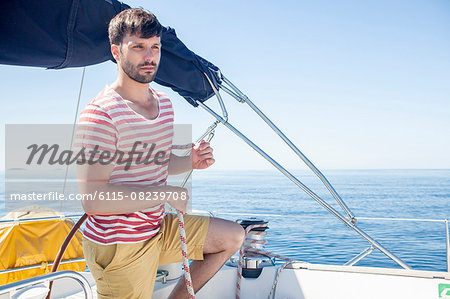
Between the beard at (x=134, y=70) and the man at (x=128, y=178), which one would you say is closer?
the man at (x=128, y=178)

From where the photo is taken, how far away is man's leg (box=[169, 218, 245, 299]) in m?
1.55

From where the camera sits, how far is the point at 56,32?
1.55 metres

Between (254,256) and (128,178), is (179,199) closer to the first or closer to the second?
(128,178)

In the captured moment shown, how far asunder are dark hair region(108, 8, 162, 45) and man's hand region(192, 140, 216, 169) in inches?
18.3

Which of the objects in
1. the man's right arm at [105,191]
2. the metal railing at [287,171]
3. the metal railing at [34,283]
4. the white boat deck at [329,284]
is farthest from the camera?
the metal railing at [287,171]

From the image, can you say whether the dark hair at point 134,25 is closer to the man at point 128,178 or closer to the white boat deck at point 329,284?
the man at point 128,178

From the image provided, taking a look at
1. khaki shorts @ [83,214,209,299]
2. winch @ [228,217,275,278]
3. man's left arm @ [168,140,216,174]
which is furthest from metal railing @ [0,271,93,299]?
winch @ [228,217,275,278]

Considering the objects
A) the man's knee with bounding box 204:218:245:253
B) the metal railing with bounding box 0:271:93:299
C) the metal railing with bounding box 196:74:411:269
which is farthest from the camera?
the metal railing with bounding box 196:74:411:269

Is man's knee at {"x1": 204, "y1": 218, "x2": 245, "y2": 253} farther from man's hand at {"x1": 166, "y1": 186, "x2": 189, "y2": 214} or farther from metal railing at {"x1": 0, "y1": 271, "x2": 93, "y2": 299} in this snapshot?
metal railing at {"x1": 0, "y1": 271, "x2": 93, "y2": 299}

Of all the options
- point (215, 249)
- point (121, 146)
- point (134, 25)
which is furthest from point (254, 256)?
point (134, 25)

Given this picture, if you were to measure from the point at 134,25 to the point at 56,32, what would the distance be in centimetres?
38

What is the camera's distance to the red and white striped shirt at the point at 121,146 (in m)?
1.29

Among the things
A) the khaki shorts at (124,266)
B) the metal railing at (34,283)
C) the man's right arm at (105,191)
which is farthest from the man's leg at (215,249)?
the metal railing at (34,283)

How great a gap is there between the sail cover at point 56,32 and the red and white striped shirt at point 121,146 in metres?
0.34
